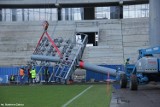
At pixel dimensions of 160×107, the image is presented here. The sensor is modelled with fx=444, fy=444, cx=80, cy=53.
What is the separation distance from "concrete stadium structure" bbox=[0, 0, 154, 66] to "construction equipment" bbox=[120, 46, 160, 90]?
20.8 m

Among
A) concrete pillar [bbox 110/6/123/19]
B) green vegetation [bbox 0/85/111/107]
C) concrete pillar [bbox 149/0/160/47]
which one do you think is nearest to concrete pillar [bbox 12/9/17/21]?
concrete pillar [bbox 110/6/123/19]

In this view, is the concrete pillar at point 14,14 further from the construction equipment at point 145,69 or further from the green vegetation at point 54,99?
the green vegetation at point 54,99

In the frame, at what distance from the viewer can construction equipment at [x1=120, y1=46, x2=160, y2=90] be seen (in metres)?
28.1

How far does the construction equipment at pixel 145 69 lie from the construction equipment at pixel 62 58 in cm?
879

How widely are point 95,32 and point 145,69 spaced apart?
1261 inches

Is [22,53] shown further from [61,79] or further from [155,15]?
[155,15]

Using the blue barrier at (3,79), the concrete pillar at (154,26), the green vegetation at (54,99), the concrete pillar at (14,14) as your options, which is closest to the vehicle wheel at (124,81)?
the green vegetation at (54,99)

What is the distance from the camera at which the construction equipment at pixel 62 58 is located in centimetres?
4144

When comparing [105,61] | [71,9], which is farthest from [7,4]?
[105,61]

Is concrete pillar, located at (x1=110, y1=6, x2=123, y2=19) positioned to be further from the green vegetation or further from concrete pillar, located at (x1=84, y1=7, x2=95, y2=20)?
the green vegetation

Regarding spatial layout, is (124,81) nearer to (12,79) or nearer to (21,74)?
(21,74)

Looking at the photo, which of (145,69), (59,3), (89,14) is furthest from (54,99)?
(89,14)

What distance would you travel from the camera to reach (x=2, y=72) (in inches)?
1847

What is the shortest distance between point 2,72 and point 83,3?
24118mm
